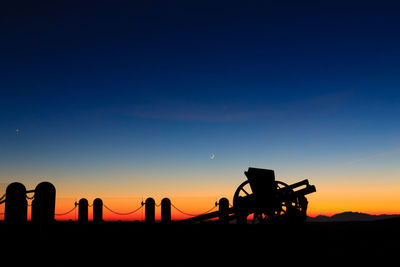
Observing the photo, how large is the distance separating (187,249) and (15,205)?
513 cm

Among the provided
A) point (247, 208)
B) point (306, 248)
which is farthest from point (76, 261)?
point (247, 208)

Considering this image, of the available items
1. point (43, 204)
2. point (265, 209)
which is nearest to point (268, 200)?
point (265, 209)

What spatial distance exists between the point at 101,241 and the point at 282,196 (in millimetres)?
7848

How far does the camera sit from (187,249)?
1079cm

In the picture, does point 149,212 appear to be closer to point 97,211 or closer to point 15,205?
point 97,211

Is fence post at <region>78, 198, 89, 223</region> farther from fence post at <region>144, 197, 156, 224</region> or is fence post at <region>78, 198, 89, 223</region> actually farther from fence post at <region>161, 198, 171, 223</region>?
fence post at <region>161, 198, 171, 223</region>

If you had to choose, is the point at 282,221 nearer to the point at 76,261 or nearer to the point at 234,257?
the point at 234,257

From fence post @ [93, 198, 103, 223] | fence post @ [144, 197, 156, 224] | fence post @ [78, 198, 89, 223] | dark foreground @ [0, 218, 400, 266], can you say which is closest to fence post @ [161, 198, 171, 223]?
fence post @ [144, 197, 156, 224]

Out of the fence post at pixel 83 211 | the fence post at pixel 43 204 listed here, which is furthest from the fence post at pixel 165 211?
the fence post at pixel 43 204

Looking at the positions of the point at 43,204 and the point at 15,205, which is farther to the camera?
the point at 43,204

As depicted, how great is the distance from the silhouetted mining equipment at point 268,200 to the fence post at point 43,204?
25.1 feet

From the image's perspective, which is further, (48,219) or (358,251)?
(48,219)

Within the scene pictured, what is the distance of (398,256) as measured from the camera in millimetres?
9508

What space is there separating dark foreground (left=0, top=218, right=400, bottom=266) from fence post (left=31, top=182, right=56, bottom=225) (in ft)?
0.98
